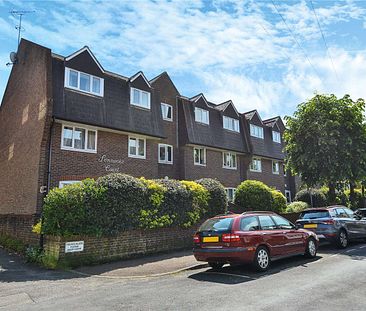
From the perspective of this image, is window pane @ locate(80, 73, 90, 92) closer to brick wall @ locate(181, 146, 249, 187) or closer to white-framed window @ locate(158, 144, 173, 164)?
white-framed window @ locate(158, 144, 173, 164)

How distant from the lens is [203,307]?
5.78m

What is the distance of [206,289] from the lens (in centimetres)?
711

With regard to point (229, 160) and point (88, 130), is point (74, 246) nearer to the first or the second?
point (88, 130)

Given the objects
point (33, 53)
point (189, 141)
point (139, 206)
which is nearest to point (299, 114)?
point (189, 141)

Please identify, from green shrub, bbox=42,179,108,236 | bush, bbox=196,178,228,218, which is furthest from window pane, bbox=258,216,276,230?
bush, bbox=196,178,228,218

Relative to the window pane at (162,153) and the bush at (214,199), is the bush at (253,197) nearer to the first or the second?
the bush at (214,199)

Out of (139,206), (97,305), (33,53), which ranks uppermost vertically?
(33,53)

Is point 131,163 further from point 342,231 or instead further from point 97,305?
point 97,305

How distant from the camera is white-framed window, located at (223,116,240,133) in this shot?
26797 mm

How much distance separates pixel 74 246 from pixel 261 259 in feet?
18.6

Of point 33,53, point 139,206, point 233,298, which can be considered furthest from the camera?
point 33,53

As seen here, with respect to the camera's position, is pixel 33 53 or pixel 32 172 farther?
pixel 33 53

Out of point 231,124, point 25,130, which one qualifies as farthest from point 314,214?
point 231,124

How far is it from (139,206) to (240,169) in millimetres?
16757
